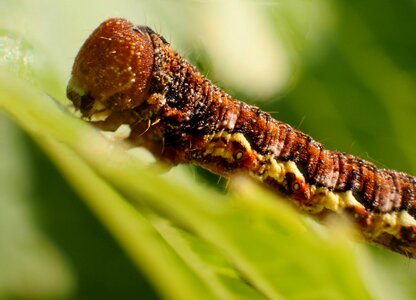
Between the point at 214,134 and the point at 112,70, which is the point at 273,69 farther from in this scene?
the point at 112,70

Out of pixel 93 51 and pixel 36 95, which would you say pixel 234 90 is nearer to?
pixel 93 51

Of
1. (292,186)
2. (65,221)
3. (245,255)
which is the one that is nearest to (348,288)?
(245,255)

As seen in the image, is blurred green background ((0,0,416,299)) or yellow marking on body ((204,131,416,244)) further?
yellow marking on body ((204,131,416,244))

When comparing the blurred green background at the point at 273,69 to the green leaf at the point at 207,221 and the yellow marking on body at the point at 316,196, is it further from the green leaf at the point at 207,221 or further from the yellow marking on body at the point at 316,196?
the green leaf at the point at 207,221

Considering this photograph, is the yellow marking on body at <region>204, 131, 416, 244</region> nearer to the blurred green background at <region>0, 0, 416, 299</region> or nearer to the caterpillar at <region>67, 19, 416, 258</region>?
the caterpillar at <region>67, 19, 416, 258</region>

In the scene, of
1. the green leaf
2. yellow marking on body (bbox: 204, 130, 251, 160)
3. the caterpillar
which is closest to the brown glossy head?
the caterpillar

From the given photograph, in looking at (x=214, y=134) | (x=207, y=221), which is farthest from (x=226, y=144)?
(x=207, y=221)
